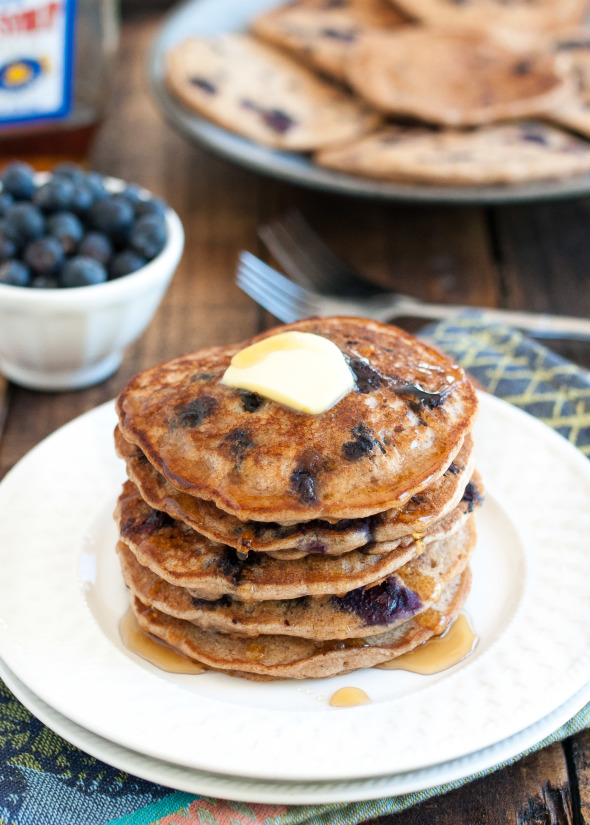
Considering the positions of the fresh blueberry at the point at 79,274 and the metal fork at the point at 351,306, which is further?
the metal fork at the point at 351,306

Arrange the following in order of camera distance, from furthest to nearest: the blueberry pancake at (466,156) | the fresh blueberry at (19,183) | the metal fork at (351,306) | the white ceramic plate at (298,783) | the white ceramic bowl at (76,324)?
the blueberry pancake at (466,156) < the metal fork at (351,306) < the fresh blueberry at (19,183) < the white ceramic bowl at (76,324) < the white ceramic plate at (298,783)

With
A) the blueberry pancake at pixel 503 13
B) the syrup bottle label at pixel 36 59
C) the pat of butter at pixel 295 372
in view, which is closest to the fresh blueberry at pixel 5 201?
the syrup bottle label at pixel 36 59

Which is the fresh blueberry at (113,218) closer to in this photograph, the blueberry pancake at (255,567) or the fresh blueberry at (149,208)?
the fresh blueberry at (149,208)

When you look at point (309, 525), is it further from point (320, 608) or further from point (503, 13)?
point (503, 13)

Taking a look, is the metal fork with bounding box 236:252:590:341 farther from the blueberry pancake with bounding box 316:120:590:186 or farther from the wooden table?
the blueberry pancake with bounding box 316:120:590:186

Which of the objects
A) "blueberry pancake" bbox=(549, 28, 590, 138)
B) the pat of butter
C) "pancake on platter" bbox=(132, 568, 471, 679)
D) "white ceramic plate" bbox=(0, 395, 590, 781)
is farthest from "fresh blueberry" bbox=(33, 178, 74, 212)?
"blueberry pancake" bbox=(549, 28, 590, 138)

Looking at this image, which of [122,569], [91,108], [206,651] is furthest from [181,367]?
[91,108]
